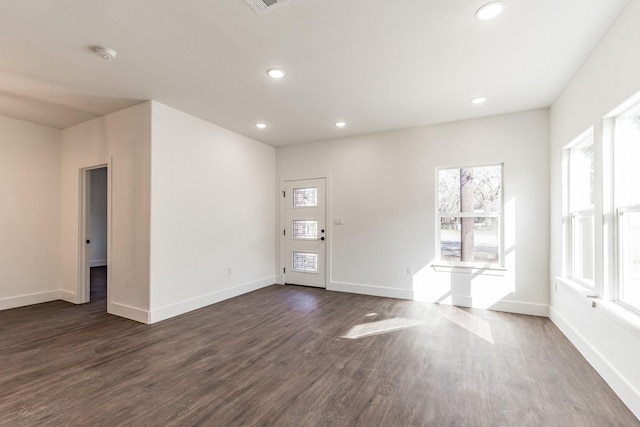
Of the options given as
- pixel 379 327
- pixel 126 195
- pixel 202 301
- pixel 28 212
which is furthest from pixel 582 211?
pixel 28 212

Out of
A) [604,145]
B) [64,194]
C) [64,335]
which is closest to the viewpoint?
[604,145]

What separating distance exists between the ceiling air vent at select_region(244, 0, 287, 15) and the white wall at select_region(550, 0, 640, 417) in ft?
7.85

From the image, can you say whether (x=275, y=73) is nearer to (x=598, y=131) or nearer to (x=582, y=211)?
(x=598, y=131)

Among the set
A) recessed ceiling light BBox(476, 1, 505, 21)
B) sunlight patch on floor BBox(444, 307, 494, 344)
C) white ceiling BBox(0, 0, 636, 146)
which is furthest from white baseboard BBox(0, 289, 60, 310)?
recessed ceiling light BBox(476, 1, 505, 21)

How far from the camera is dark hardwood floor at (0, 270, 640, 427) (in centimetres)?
192

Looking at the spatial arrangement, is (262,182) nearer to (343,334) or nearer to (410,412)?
(343,334)

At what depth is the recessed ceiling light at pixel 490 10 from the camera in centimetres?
198

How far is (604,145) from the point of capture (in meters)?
2.40

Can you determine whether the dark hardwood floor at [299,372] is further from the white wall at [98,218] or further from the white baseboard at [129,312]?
the white wall at [98,218]

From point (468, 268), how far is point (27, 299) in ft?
22.1

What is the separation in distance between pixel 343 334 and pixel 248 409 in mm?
1492

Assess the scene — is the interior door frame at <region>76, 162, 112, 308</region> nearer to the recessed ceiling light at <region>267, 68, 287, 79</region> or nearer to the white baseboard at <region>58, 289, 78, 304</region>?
the white baseboard at <region>58, 289, 78, 304</region>

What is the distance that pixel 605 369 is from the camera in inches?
91.8

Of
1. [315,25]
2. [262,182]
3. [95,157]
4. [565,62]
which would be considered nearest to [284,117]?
[262,182]
